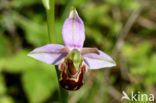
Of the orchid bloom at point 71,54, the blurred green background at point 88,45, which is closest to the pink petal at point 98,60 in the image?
the orchid bloom at point 71,54

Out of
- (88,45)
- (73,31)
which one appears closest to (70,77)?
(73,31)

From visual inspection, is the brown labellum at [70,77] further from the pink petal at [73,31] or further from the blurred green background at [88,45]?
the blurred green background at [88,45]

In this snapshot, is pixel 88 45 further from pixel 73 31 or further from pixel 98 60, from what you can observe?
pixel 73 31

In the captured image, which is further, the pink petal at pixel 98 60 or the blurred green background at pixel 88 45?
the blurred green background at pixel 88 45

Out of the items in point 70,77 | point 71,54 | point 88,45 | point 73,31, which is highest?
point 73,31

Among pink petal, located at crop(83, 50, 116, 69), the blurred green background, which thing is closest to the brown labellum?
pink petal, located at crop(83, 50, 116, 69)
